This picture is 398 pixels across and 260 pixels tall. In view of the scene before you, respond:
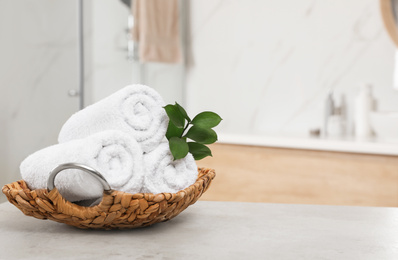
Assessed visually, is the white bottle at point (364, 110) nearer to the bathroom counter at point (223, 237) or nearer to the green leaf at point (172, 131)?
the bathroom counter at point (223, 237)

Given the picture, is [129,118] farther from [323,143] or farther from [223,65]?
[223,65]

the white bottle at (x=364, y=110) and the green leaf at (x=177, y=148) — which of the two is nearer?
the green leaf at (x=177, y=148)

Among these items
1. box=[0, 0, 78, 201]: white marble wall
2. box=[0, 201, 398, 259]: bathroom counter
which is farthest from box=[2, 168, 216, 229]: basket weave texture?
box=[0, 0, 78, 201]: white marble wall

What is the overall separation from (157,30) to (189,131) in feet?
5.66

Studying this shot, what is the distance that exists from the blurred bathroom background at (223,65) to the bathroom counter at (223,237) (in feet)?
3.54

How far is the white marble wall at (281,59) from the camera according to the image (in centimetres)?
207

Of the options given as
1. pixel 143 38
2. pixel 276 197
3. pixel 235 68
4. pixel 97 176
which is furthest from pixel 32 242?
pixel 235 68

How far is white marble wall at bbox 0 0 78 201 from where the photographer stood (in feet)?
5.48

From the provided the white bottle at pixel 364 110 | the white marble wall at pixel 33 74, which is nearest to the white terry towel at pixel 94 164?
the white marble wall at pixel 33 74

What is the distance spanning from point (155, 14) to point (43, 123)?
0.79 metres

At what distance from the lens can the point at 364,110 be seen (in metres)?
1.98

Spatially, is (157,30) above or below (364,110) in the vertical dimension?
above

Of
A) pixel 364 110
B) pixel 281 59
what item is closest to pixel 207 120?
pixel 364 110

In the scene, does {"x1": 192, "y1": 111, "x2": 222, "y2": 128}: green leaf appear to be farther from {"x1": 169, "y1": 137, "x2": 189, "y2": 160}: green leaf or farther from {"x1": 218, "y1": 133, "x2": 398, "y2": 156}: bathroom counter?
{"x1": 218, "y1": 133, "x2": 398, "y2": 156}: bathroom counter
